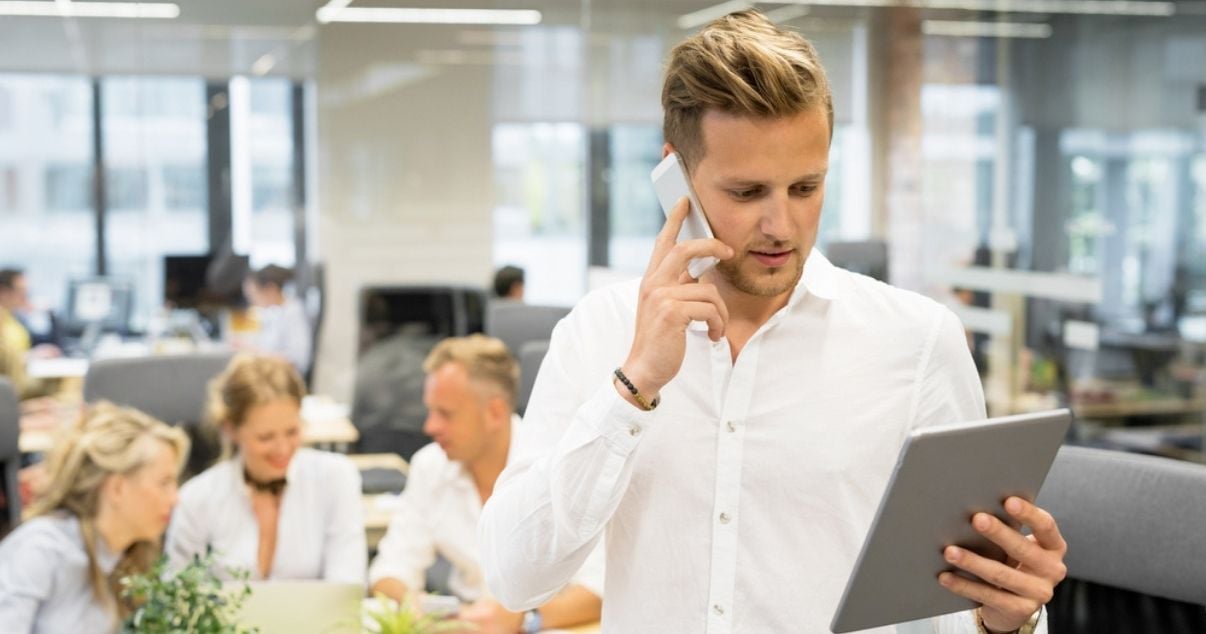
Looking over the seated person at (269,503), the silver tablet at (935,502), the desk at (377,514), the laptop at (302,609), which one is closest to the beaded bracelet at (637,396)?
the silver tablet at (935,502)

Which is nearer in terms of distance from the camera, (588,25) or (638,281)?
(638,281)

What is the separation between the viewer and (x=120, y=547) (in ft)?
9.74

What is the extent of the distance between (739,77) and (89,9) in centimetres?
502

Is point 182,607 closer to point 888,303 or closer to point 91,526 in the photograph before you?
point 91,526

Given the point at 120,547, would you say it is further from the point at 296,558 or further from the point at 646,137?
the point at 646,137

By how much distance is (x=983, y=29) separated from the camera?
6508 mm

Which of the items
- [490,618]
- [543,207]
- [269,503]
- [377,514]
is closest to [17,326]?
[377,514]

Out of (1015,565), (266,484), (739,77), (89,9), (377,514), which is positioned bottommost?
(377,514)

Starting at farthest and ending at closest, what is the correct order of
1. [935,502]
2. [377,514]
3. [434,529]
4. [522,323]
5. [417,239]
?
[417,239] → [522,323] → [377,514] → [434,529] → [935,502]

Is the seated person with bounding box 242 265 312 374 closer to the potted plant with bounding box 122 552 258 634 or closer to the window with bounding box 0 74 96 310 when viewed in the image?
the window with bounding box 0 74 96 310

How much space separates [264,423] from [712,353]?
7.09 ft

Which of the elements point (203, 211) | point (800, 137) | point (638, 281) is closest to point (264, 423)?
point (638, 281)

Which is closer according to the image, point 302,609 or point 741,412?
point 741,412

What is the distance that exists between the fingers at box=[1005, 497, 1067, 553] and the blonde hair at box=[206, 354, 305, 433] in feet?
8.05
